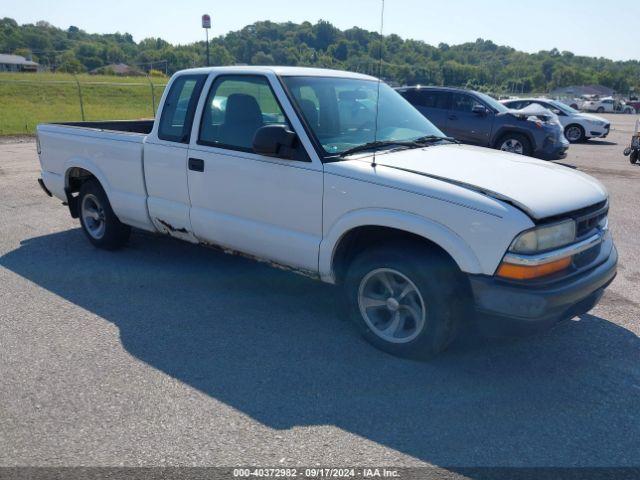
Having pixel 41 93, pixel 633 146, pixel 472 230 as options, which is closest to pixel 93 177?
pixel 472 230

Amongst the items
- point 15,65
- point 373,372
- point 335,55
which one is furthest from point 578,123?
point 15,65

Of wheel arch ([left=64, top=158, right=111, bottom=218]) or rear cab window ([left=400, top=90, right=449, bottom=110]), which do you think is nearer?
wheel arch ([left=64, top=158, right=111, bottom=218])

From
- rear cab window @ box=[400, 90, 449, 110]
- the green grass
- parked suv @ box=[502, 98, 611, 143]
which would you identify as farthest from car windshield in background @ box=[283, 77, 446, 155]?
the green grass

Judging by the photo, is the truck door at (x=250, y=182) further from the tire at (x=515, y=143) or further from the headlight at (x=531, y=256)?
the tire at (x=515, y=143)

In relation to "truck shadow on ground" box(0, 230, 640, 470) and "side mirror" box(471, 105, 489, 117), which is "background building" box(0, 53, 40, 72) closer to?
"side mirror" box(471, 105, 489, 117)

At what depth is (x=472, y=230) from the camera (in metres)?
3.28

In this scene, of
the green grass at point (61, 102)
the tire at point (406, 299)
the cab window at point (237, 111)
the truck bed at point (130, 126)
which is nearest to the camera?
the tire at point (406, 299)

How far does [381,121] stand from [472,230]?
161 centimetres

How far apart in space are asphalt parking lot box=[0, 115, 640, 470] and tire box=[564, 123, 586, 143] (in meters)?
17.3

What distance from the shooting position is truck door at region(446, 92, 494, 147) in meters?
13.2

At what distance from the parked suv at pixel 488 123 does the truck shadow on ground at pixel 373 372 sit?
30.7 ft

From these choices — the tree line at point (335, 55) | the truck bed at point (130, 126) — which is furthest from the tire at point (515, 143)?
the truck bed at point (130, 126)

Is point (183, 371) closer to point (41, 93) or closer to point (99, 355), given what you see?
point (99, 355)

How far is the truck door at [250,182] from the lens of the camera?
160 inches
